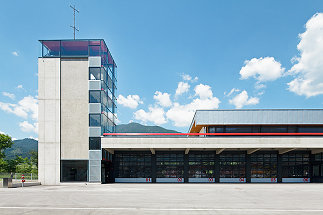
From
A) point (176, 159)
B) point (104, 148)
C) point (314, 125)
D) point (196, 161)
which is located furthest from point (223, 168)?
point (104, 148)

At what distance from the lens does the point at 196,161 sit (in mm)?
33000

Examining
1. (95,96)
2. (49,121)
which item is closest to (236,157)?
(95,96)

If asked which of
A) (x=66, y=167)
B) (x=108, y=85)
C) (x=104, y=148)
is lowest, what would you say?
(x=66, y=167)

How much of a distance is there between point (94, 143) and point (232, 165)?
18448 millimetres

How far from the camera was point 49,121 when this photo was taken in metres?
29.7

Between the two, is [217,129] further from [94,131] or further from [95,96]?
[95,96]

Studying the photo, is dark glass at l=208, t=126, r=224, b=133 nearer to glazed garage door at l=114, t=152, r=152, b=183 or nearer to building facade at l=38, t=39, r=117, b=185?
glazed garage door at l=114, t=152, r=152, b=183

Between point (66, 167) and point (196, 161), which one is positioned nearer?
point (66, 167)

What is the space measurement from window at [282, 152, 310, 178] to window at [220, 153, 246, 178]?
568 centimetres

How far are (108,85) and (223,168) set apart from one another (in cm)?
1947

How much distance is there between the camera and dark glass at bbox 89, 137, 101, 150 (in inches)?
1153

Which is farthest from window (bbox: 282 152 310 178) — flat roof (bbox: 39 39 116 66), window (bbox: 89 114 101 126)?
flat roof (bbox: 39 39 116 66)

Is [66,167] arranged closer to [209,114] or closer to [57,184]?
[57,184]

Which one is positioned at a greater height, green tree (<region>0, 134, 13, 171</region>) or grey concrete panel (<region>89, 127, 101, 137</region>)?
grey concrete panel (<region>89, 127, 101, 137</region>)
